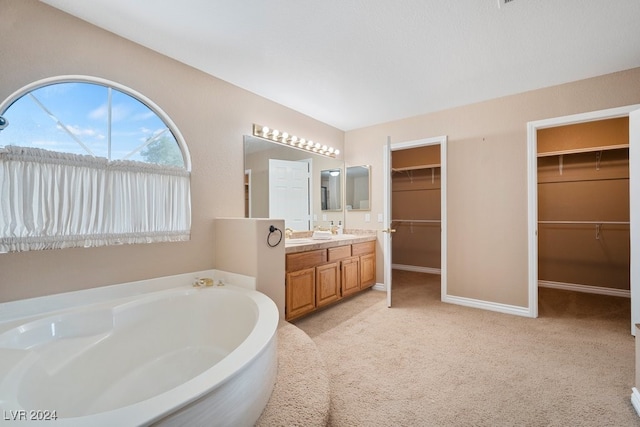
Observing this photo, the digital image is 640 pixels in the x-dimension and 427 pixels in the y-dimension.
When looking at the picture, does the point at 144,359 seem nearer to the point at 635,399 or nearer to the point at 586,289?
the point at 635,399

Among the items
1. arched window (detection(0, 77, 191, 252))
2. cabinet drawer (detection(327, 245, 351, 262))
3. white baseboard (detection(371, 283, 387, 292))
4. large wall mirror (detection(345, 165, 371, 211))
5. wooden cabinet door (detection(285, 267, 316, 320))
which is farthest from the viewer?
large wall mirror (detection(345, 165, 371, 211))

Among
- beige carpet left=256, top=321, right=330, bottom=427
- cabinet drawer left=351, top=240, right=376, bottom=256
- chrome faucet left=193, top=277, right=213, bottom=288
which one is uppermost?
cabinet drawer left=351, top=240, right=376, bottom=256

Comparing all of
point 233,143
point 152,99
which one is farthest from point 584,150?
point 152,99

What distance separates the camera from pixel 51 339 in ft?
5.21

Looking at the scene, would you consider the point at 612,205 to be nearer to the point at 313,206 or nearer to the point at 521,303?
the point at 521,303

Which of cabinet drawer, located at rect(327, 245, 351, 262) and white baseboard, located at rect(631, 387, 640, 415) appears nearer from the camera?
white baseboard, located at rect(631, 387, 640, 415)

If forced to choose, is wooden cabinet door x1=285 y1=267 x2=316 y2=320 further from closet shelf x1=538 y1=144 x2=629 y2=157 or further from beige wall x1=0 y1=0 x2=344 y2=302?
closet shelf x1=538 y1=144 x2=629 y2=157

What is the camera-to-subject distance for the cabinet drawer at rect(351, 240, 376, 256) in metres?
3.66

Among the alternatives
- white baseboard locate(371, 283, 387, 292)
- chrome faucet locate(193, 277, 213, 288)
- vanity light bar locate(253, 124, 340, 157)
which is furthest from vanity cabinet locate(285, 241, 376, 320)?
vanity light bar locate(253, 124, 340, 157)

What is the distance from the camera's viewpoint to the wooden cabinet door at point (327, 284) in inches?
122

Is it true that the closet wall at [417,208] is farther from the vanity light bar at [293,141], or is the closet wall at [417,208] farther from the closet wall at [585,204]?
the vanity light bar at [293,141]

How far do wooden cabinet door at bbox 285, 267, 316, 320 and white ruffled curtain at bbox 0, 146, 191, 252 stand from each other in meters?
1.09

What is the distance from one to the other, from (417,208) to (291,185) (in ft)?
9.65

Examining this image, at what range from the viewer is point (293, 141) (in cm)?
353
